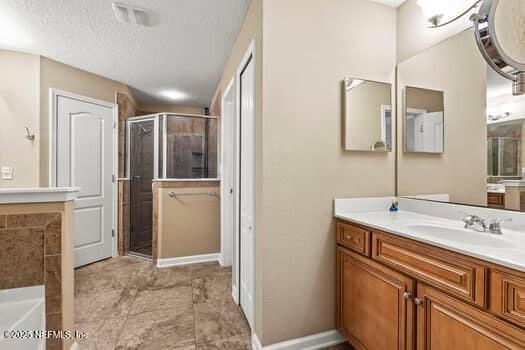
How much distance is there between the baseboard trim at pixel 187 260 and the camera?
10.0 feet

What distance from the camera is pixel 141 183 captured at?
350cm

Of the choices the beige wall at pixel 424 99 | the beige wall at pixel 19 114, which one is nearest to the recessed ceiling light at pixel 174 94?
the beige wall at pixel 19 114

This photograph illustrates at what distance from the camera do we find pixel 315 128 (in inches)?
62.5

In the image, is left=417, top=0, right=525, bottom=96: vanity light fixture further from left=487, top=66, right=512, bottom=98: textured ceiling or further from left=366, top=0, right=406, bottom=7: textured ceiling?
left=366, top=0, right=406, bottom=7: textured ceiling

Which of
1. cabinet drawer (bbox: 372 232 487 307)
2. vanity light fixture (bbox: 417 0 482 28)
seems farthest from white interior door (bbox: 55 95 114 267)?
vanity light fixture (bbox: 417 0 482 28)

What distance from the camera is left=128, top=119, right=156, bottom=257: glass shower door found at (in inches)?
134

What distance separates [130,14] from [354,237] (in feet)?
7.69

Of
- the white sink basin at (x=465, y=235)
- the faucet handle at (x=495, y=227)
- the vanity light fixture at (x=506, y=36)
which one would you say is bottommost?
the white sink basin at (x=465, y=235)

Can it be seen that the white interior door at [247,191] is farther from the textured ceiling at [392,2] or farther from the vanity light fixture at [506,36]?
the vanity light fixture at [506,36]

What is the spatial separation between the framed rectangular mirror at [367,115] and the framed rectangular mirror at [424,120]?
129 millimetres

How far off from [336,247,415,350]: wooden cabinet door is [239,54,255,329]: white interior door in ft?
1.97

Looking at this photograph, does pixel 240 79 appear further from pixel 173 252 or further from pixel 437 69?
pixel 173 252

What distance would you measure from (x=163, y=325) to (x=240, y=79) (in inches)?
82.8

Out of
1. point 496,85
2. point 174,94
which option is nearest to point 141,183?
point 174,94
